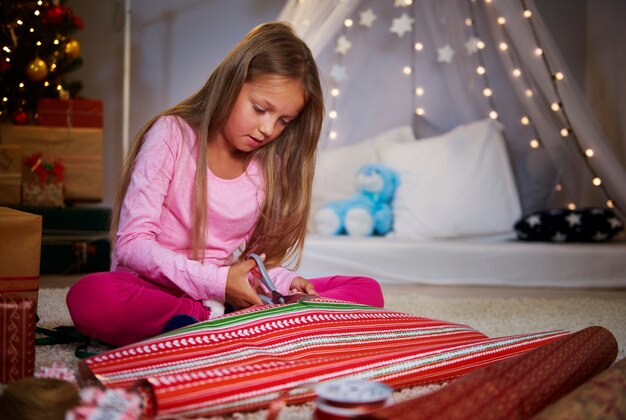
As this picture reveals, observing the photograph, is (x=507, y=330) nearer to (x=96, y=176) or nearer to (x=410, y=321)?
(x=410, y=321)

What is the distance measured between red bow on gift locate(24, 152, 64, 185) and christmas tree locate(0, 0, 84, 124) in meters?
0.23

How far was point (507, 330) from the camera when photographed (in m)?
1.92

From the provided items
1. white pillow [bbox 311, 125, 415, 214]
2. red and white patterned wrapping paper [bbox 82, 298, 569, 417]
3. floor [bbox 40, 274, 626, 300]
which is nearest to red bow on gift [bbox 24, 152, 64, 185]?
floor [bbox 40, 274, 626, 300]

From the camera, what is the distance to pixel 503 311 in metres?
2.25

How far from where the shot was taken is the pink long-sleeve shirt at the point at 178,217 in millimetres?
1516

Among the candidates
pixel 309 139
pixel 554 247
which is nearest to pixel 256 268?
pixel 309 139

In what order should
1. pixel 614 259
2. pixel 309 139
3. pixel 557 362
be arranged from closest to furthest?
pixel 557 362
pixel 309 139
pixel 614 259

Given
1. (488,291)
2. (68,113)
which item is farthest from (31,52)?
(488,291)

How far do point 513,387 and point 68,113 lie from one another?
9.15 ft

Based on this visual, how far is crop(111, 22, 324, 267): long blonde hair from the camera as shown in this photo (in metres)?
1.68

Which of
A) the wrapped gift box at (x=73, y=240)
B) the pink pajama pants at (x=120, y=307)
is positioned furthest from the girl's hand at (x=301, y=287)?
the wrapped gift box at (x=73, y=240)

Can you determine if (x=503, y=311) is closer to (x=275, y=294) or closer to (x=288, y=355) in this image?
(x=275, y=294)

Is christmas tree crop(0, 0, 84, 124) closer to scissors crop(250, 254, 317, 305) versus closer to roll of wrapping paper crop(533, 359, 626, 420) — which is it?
scissors crop(250, 254, 317, 305)

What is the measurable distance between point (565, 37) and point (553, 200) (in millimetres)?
928
